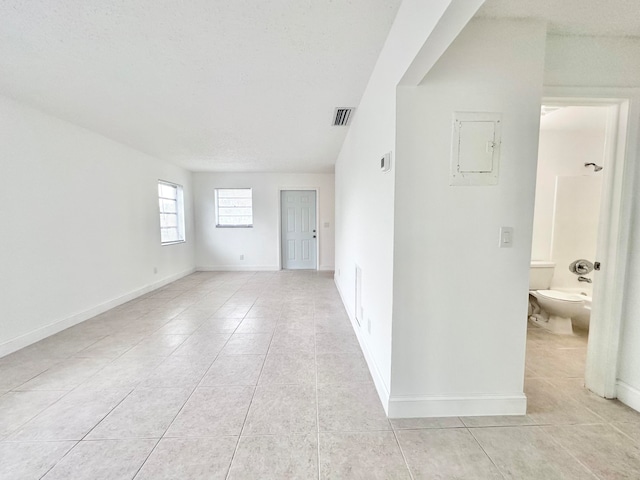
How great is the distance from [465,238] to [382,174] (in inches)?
25.3

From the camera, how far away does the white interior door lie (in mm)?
6434

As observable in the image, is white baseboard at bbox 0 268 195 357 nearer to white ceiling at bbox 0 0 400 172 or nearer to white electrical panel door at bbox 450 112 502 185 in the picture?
white ceiling at bbox 0 0 400 172

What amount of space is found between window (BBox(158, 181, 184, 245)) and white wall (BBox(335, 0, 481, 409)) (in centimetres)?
420

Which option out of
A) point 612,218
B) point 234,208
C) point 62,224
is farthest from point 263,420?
point 234,208

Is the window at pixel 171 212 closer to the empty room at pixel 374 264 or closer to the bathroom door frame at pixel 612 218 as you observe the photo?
the empty room at pixel 374 264

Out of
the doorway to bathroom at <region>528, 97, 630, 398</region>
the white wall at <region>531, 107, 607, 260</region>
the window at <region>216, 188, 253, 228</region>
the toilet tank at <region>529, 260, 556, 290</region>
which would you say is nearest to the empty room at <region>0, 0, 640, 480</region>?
the doorway to bathroom at <region>528, 97, 630, 398</region>

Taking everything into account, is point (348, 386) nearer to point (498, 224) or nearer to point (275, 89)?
point (498, 224)

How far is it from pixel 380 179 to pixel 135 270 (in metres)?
4.12

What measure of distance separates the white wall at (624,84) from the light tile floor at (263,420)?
0.38 meters

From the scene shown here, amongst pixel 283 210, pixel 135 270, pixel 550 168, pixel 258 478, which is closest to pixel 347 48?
pixel 258 478

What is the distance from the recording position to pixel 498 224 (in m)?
1.54

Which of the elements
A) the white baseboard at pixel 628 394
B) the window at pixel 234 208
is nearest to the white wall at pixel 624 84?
the white baseboard at pixel 628 394

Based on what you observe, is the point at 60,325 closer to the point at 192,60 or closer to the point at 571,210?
the point at 192,60

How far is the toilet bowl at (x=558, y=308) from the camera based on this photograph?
2.65m
